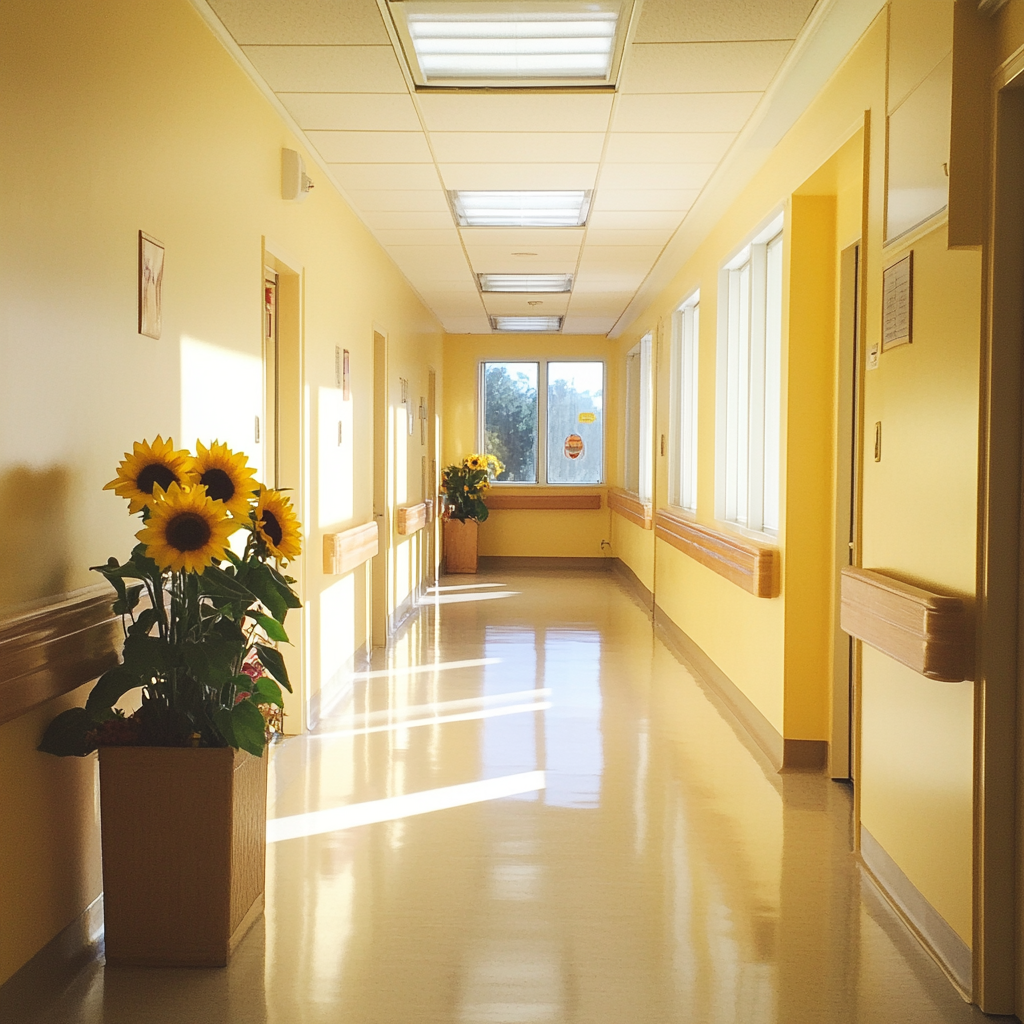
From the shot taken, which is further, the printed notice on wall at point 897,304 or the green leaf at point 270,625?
the printed notice on wall at point 897,304

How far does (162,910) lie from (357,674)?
4.18 metres

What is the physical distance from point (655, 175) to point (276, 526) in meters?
3.77

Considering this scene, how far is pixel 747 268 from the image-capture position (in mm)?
6617

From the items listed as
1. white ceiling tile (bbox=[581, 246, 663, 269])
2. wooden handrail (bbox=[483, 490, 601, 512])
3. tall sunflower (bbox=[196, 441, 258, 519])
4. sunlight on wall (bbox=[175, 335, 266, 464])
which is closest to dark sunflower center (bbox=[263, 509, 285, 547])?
tall sunflower (bbox=[196, 441, 258, 519])

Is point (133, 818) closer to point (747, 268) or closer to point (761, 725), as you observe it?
point (761, 725)

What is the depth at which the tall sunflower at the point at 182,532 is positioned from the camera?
8.60 feet

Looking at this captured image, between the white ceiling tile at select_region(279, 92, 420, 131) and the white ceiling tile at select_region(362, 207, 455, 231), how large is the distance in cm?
170

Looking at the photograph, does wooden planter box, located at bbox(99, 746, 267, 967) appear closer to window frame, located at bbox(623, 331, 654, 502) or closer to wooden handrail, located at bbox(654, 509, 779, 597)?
wooden handrail, located at bbox(654, 509, 779, 597)

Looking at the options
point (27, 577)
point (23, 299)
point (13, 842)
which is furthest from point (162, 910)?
point (23, 299)

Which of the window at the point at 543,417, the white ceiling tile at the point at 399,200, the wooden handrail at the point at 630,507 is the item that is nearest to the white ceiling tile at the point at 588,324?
the window at the point at 543,417

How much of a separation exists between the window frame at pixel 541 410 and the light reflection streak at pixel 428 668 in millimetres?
6811

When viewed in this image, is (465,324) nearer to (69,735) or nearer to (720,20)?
(720,20)

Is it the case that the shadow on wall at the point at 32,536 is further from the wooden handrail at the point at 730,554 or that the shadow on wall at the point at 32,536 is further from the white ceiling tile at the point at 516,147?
the wooden handrail at the point at 730,554

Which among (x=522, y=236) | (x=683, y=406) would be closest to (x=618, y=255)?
(x=522, y=236)
